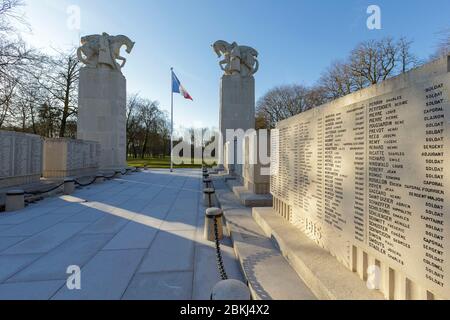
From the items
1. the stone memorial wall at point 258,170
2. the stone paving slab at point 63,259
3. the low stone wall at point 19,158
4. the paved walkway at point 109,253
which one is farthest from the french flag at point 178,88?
the stone paving slab at point 63,259

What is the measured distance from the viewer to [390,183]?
2.35m

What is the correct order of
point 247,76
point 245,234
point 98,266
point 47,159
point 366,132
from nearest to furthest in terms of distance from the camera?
point 366,132 → point 98,266 → point 245,234 → point 47,159 → point 247,76

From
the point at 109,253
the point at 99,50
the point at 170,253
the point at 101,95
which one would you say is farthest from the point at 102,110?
the point at 170,253

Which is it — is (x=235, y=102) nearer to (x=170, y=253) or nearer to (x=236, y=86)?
(x=236, y=86)

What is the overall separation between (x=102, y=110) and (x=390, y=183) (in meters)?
20.5

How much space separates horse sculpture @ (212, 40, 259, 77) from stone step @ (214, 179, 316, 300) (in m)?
18.4

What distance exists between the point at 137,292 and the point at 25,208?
7.27m

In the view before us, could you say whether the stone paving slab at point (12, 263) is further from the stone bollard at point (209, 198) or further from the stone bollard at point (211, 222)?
the stone bollard at point (209, 198)

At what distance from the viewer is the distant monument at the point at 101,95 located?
19.0 m

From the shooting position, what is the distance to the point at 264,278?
10.7 feet

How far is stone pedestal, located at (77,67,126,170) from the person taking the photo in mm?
18969

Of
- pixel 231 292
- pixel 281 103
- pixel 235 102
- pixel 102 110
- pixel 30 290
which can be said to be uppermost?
pixel 281 103
